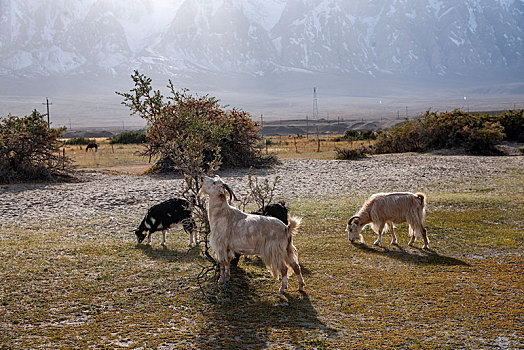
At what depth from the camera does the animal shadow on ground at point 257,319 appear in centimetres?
637

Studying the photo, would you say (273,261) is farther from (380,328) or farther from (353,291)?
(380,328)

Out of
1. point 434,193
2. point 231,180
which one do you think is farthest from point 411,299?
point 231,180

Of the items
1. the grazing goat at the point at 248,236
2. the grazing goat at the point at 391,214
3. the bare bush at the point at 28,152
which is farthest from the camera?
the bare bush at the point at 28,152

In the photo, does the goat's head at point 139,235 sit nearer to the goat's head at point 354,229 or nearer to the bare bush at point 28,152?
the goat's head at point 354,229

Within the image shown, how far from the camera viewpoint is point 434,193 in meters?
17.8

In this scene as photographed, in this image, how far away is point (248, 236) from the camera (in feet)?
25.7

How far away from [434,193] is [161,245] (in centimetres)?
1019

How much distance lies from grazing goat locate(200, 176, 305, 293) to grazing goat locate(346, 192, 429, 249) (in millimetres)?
3394

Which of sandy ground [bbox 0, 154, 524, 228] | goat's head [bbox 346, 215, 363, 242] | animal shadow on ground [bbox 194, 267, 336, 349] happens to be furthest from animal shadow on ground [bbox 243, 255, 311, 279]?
sandy ground [bbox 0, 154, 524, 228]

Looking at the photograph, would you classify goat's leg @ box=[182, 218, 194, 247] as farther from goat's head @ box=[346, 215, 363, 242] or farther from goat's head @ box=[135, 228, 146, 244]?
goat's head @ box=[346, 215, 363, 242]

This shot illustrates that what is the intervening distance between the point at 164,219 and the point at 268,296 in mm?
4093

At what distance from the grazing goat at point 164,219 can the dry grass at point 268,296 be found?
27cm

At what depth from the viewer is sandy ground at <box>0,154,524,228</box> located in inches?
627

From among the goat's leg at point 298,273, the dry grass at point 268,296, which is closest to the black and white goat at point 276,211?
the dry grass at point 268,296
